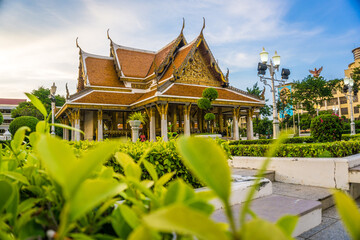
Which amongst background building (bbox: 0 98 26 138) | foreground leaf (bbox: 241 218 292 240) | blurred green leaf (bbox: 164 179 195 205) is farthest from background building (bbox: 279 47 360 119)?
background building (bbox: 0 98 26 138)

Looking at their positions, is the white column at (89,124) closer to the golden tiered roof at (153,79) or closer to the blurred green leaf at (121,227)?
the golden tiered roof at (153,79)

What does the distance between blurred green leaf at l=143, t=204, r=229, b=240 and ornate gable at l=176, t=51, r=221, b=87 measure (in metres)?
15.0

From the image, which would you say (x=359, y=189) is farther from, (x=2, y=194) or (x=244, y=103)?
(x=244, y=103)

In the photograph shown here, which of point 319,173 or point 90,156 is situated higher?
point 90,156

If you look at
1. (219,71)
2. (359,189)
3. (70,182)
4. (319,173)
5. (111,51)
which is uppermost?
(111,51)

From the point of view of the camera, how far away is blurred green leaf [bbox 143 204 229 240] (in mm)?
280

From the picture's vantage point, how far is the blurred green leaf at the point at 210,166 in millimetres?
358

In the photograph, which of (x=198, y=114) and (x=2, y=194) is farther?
(x=198, y=114)

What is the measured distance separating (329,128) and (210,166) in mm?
7566

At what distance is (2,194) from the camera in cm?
46

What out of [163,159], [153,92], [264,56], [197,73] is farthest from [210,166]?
[197,73]

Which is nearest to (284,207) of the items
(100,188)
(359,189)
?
(100,188)

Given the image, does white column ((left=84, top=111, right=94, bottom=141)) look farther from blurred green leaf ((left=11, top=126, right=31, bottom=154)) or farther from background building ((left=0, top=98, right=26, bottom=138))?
background building ((left=0, top=98, right=26, bottom=138))

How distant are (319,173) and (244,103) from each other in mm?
11973
